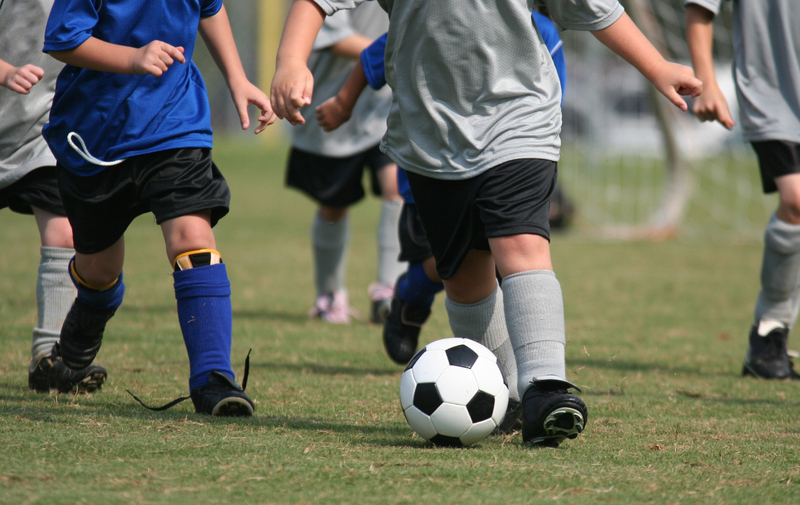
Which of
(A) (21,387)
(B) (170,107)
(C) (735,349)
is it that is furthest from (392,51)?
(C) (735,349)

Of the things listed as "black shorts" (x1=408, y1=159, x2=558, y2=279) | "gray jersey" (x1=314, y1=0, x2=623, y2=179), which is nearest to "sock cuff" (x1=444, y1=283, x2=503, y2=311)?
"black shorts" (x1=408, y1=159, x2=558, y2=279)

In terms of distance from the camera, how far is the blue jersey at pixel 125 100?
2.57 m

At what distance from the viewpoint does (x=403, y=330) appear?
3600 millimetres

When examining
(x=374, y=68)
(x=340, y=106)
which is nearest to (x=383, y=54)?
(x=374, y=68)

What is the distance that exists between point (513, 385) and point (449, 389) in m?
0.41

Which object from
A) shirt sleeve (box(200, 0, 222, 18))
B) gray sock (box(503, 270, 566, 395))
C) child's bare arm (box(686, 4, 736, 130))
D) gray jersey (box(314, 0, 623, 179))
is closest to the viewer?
gray sock (box(503, 270, 566, 395))

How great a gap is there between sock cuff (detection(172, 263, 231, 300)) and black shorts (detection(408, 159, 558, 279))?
62 centimetres

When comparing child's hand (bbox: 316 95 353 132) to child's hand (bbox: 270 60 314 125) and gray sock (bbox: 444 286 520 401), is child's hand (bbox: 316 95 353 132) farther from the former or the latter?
gray sock (bbox: 444 286 520 401)

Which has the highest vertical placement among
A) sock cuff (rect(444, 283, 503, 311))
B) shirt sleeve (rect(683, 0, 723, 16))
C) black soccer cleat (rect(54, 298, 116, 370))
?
shirt sleeve (rect(683, 0, 723, 16))

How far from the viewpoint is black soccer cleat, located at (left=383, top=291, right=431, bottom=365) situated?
3.56m

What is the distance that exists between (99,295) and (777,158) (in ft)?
8.49

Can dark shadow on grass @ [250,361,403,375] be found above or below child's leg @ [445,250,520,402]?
below

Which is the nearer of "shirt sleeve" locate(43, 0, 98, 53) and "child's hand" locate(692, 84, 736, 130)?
"shirt sleeve" locate(43, 0, 98, 53)

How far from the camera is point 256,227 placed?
1010 centimetres
